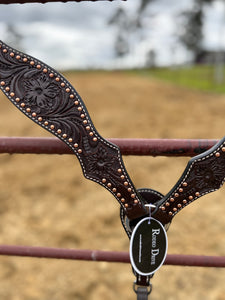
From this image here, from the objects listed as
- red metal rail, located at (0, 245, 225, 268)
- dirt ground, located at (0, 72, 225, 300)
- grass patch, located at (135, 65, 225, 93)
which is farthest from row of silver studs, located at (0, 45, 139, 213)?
grass patch, located at (135, 65, 225, 93)

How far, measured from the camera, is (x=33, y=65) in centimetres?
69

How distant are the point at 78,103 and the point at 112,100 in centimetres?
970

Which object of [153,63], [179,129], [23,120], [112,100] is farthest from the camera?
[153,63]

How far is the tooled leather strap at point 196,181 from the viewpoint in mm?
721

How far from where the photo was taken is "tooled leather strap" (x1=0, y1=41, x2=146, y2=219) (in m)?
0.69

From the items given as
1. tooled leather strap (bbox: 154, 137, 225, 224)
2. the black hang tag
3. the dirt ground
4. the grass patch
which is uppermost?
tooled leather strap (bbox: 154, 137, 225, 224)

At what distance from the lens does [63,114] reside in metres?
0.72

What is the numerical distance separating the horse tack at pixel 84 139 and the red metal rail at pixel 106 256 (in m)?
0.22

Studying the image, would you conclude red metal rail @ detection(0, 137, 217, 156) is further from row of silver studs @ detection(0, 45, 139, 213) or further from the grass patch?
the grass patch

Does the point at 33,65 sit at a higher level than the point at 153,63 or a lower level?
higher

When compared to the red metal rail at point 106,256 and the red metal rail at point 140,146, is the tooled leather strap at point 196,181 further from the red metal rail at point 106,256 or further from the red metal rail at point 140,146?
the red metal rail at point 106,256

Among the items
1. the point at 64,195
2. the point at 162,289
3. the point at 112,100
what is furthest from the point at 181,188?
the point at 112,100

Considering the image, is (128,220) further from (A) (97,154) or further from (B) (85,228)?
(B) (85,228)

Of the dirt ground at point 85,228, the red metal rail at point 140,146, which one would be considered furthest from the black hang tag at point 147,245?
the dirt ground at point 85,228
